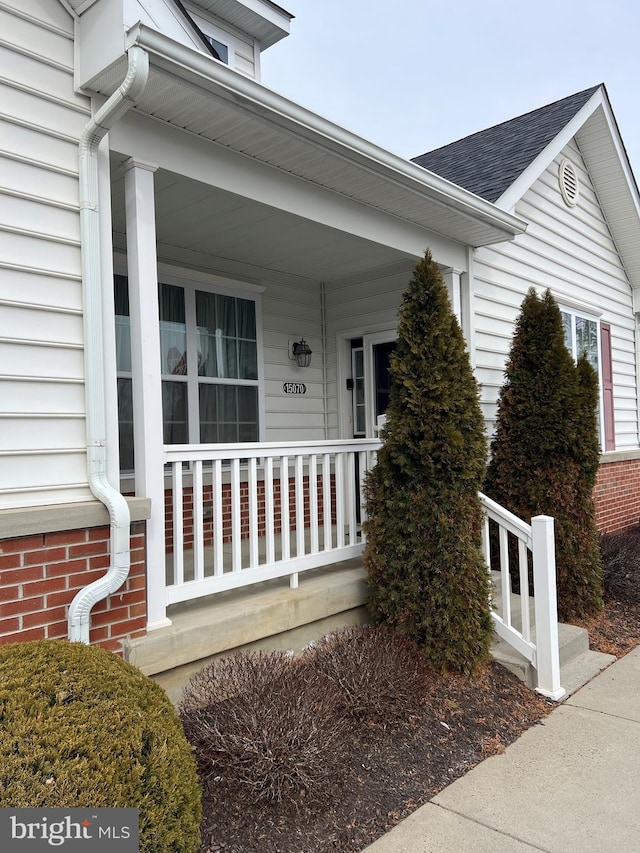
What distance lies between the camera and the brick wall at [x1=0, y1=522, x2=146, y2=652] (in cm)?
276

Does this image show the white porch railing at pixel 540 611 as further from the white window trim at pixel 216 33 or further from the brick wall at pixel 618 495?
the white window trim at pixel 216 33

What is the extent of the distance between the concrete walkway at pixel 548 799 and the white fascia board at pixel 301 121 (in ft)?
11.5

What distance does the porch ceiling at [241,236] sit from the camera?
4239 mm

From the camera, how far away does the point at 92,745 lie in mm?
1871

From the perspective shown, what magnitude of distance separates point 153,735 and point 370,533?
247 cm

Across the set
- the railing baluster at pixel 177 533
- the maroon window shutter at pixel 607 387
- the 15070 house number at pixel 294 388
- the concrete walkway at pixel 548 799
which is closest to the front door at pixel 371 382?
the 15070 house number at pixel 294 388

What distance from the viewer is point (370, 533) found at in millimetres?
4320

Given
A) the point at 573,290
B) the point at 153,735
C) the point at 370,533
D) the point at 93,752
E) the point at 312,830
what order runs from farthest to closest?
1. the point at 573,290
2. the point at 370,533
3. the point at 312,830
4. the point at 153,735
5. the point at 93,752

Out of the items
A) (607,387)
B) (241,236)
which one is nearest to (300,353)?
(241,236)

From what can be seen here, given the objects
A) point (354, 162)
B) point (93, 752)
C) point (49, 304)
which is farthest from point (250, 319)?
point (93, 752)

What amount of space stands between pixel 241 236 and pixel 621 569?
478 centimetres

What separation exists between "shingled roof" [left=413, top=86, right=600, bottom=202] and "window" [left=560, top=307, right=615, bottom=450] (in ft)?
6.52

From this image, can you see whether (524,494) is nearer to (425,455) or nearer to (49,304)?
(425,455)

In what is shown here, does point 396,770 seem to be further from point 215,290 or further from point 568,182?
point 568,182
